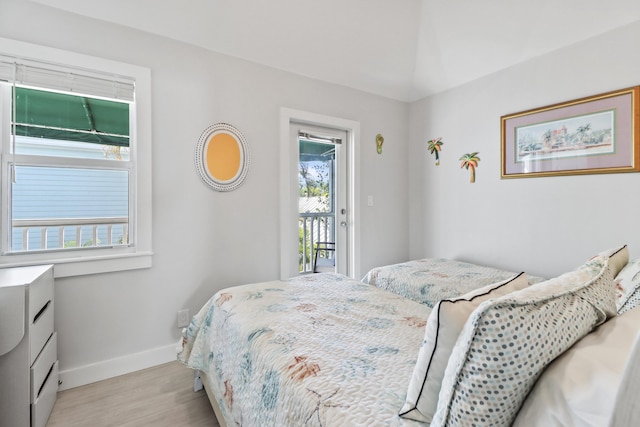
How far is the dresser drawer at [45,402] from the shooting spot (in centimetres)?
151

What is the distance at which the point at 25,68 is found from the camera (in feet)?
6.22

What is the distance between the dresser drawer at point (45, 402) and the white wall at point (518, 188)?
328 centimetres

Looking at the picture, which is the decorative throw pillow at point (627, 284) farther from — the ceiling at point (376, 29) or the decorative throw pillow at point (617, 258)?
the ceiling at point (376, 29)

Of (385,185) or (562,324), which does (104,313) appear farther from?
(385,185)

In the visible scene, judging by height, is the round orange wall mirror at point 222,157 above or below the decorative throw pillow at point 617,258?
above

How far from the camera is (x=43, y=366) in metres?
1.66

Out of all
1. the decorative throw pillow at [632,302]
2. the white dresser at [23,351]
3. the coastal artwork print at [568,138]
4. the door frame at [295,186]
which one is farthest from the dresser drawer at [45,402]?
the coastal artwork print at [568,138]

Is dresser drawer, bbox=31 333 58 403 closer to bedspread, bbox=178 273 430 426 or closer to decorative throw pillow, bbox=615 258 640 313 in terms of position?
bedspread, bbox=178 273 430 426

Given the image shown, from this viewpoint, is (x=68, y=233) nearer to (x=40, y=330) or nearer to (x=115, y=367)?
(x=40, y=330)

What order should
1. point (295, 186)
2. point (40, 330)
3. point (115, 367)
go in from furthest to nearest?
point (295, 186) < point (115, 367) < point (40, 330)

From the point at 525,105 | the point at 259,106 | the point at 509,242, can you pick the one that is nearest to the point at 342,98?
the point at 259,106

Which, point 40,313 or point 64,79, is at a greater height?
point 64,79

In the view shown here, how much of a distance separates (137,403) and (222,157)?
5.78 ft

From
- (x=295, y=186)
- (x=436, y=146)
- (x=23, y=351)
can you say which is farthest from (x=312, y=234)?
(x=23, y=351)
